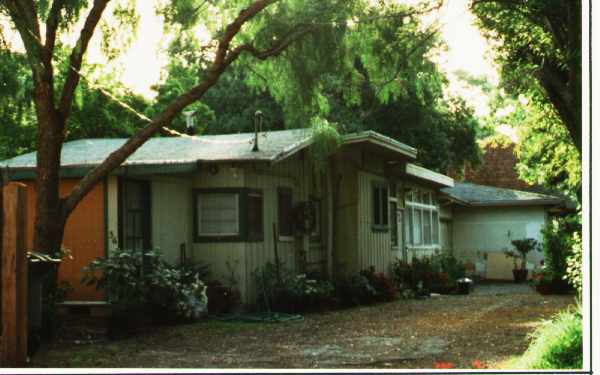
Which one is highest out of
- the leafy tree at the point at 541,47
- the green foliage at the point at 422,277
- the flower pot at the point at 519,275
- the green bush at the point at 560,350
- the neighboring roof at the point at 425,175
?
the leafy tree at the point at 541,47

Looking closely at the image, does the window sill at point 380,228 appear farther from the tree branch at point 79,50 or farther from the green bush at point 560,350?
the green bush at point 560,350

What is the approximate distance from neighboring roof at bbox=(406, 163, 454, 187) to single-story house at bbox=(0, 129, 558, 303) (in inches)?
1.9

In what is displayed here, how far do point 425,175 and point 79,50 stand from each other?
1154 cm

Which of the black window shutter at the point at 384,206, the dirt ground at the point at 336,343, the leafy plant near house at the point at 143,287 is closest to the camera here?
the dirt ground at the point at 336,343

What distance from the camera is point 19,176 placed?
13.4 m

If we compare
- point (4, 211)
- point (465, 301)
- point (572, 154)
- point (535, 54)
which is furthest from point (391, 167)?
point (4, 211)

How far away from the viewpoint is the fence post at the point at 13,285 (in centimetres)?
776

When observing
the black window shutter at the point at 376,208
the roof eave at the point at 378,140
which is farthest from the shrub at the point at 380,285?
the roof eave at the point at 378,140

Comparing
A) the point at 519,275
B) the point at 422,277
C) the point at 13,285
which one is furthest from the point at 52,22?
the point at 519,275

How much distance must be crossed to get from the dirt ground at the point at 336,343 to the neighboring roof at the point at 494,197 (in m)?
10.4

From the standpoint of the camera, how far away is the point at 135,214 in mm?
13336

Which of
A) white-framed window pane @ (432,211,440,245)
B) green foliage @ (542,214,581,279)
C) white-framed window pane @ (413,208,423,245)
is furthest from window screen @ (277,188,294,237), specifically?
white-framed window pane @ (432,211,440,245)

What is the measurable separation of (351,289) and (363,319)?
8.35ft

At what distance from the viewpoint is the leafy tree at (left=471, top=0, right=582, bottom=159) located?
9508 mm
